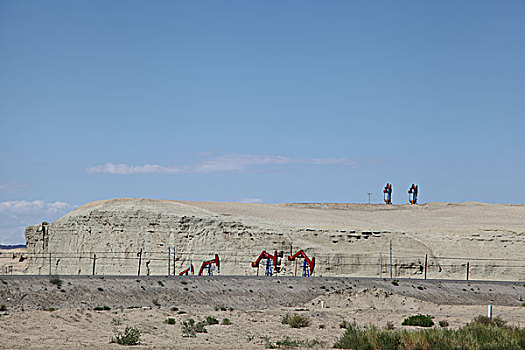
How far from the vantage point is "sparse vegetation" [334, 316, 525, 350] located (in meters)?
22.2

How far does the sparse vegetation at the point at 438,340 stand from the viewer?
22.2 metres

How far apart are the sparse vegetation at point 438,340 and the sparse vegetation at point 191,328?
22.1 feet

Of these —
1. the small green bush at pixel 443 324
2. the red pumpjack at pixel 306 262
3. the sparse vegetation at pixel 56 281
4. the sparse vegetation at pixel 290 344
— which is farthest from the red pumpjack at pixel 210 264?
the sparse vegetation at pixel 290 344

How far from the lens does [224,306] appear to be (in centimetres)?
4053

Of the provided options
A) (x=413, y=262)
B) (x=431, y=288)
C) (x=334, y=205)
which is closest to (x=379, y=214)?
(x=334, y=205)

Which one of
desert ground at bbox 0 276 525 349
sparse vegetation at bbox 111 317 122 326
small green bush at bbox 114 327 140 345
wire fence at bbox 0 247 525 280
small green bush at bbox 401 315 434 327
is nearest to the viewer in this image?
small green bush at bbox 114 327 140 345

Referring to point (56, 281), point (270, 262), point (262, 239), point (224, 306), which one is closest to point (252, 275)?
point (270, 262)

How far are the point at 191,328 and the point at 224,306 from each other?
10527 mm

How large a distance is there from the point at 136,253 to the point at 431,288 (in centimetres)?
3078

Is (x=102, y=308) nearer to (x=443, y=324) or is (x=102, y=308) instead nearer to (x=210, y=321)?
(x=210, y=321)

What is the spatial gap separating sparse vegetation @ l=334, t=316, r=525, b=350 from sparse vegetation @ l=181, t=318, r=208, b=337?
6732 mm

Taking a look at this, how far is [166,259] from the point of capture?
2643 inches

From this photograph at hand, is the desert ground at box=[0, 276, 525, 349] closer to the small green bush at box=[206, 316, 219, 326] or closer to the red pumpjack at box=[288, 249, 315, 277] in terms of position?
the small green bush at box=[206, 316, 219, 326]

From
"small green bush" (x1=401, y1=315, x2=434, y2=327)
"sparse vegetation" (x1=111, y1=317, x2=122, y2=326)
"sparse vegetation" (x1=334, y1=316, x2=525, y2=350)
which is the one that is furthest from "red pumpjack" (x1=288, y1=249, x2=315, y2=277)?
"sparse vegetation" (x1=334, y1=316, x2=525, y2=350)
